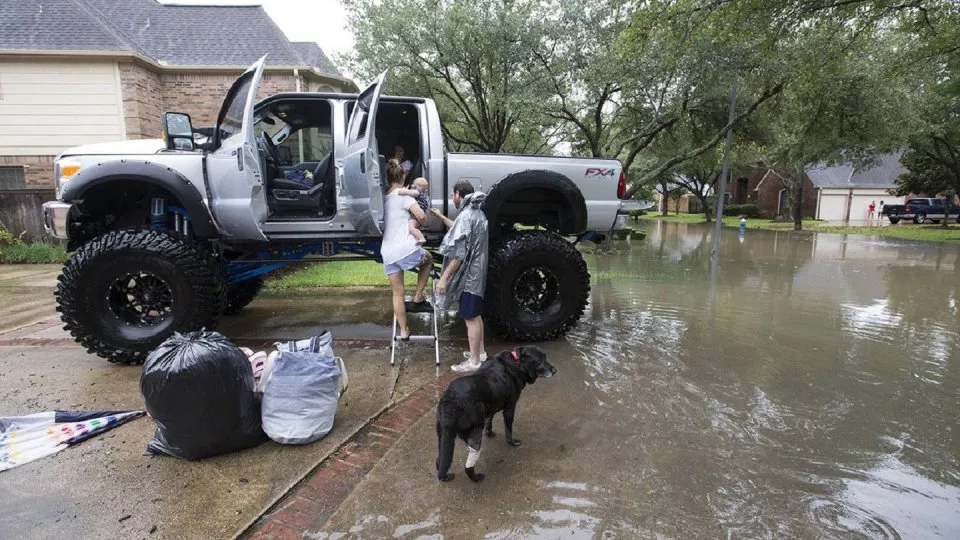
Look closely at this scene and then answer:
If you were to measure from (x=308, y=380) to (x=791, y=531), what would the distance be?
8.45 ft

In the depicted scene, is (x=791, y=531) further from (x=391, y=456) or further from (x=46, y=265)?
(x=46, y=265)

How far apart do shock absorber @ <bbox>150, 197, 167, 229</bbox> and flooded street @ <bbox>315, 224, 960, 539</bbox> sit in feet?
9.90

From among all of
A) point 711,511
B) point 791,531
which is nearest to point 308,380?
point 711,511

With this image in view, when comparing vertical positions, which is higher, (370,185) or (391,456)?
(370,185)

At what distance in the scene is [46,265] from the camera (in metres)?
10.3

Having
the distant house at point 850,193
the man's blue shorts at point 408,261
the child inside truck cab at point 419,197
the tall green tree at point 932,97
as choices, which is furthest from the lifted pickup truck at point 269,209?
the distant house at point 850,193

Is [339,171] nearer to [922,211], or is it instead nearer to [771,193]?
[922,211]

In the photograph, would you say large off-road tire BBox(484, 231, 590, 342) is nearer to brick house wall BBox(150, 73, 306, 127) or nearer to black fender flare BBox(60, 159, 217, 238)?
black fender flare BBox(60, 159, 217, 238)

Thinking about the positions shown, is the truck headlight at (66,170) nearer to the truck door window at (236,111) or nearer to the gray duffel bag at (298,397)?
the truck door window at (236,111)

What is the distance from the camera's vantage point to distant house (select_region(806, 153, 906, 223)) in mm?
37562

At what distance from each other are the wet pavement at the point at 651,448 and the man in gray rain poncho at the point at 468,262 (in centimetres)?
58

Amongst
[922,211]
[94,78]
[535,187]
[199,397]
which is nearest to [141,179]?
[199,397]

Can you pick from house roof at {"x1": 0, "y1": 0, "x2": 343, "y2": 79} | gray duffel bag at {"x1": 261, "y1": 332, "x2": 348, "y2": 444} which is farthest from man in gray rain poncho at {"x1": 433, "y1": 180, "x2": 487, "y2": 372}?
house roof at {"x1": 0, "y1": 0, "x2": 343, "y2": 79}

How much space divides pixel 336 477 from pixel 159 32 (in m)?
15.5
